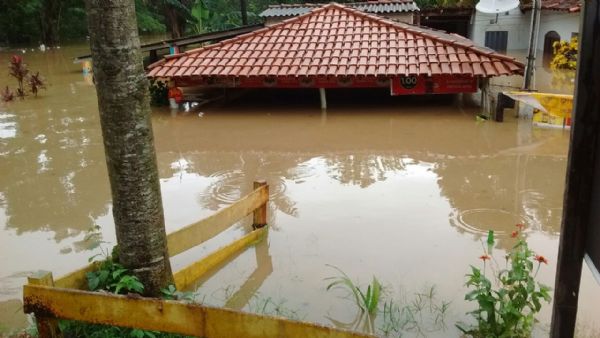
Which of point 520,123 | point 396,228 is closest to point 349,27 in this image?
point 520,123

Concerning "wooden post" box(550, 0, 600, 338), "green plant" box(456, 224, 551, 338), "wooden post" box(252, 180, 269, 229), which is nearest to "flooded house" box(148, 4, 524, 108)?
"wooden post" box(252, 180, 269, 229)

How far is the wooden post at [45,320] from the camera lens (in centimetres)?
326

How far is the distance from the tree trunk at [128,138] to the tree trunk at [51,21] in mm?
32266

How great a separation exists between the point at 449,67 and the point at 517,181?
3769 mm

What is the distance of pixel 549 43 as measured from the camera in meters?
21.3

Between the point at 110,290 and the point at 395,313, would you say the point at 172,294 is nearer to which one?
the point at 110,290

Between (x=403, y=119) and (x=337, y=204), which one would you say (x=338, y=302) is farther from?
(x=403, y=119)

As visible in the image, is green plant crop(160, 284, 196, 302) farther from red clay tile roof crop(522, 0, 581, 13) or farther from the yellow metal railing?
red clay tile roof crop(522, 0, 581, 13)

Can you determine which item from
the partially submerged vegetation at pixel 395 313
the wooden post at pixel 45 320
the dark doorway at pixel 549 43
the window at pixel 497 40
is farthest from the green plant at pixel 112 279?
the window at pixel 497 40

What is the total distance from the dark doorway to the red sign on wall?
10727 mm

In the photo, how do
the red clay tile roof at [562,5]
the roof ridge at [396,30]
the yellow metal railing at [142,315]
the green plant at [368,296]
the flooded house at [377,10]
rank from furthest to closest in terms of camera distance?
the flooded house at [377,10] → the red clay tile roof at [562,5] → the roof ridge at [396,30] → the green plant at [368,296] → the yellow metal railing at [142,315]

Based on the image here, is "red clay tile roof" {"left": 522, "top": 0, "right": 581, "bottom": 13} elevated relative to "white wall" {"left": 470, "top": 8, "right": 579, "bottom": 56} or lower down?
elevated

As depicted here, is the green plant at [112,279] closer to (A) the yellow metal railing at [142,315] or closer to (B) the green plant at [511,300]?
(A) the yellow metal railing at [142,315]

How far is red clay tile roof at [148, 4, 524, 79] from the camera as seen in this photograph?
1053 centimetres
